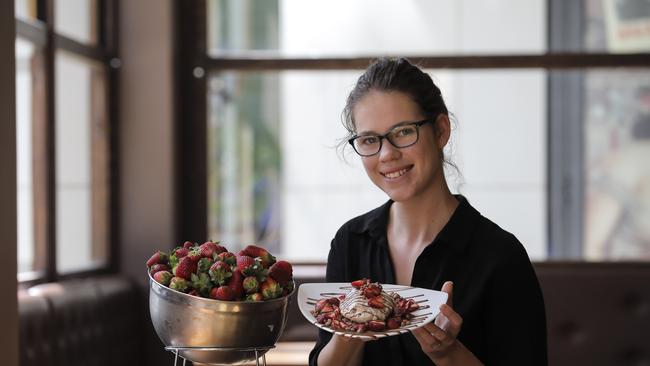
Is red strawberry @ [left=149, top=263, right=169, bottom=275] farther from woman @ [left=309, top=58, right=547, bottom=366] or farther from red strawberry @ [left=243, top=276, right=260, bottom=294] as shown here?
woman @ [left=309, top=58, right=547, bottom=366]

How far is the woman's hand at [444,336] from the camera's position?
4.44ft

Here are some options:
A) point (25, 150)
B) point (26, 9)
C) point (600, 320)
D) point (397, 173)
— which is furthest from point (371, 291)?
point (600, 320)

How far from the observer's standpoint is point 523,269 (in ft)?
5.03

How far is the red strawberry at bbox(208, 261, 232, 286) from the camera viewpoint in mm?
1271

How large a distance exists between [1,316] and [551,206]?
7.09 feet

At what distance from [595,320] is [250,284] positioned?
2.22 metres

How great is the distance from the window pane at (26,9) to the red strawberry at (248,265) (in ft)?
5.74

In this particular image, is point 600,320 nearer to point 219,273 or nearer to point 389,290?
point 389,290

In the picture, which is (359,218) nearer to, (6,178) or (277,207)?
(6,178)

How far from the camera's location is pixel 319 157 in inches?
135

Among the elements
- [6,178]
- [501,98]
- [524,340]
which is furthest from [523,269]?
[501,98]

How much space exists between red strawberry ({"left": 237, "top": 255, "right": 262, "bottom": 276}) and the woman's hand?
0.95 feet

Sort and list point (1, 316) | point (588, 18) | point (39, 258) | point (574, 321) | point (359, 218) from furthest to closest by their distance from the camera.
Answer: point (588, 18), point (574, 321), point (39, 258), point (1, 316), point (359, 218)

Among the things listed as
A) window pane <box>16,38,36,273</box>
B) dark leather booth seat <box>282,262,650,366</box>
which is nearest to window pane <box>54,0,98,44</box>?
window pane <box>16,38,36,273</box>
